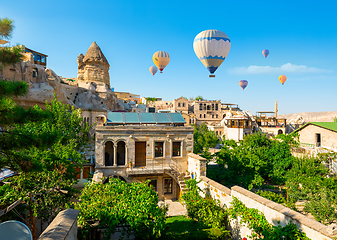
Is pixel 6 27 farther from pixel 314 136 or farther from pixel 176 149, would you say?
pixel 314 136

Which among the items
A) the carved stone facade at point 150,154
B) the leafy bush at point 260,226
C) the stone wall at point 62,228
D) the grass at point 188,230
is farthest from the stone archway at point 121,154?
the stone wall at point 62,228

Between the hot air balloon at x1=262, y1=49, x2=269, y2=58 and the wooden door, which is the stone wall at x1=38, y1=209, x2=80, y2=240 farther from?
the hot air balloon at x1=262, y1=49, x2=269, y2=58

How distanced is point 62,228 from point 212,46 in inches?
828

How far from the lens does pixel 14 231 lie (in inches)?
205

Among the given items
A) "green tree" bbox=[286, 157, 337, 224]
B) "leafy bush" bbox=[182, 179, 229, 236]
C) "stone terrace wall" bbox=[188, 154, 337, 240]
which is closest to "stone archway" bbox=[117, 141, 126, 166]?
"leafy bush" bbox=[182, 179, 229, 236]

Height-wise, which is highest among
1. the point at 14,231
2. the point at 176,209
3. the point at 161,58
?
the point at 161,58

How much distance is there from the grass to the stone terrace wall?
1.39 metres

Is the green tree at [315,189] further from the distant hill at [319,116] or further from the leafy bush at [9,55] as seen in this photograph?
the distant hill at [319,116]

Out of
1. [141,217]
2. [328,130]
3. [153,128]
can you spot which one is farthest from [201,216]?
[328,130]

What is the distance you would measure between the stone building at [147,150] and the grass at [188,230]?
11.2ft

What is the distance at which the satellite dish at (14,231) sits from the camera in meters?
5.18

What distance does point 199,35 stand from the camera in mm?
22234

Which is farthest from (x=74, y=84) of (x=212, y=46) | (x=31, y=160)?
(x=31, y=160)

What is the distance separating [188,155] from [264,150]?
8591 millimetres
